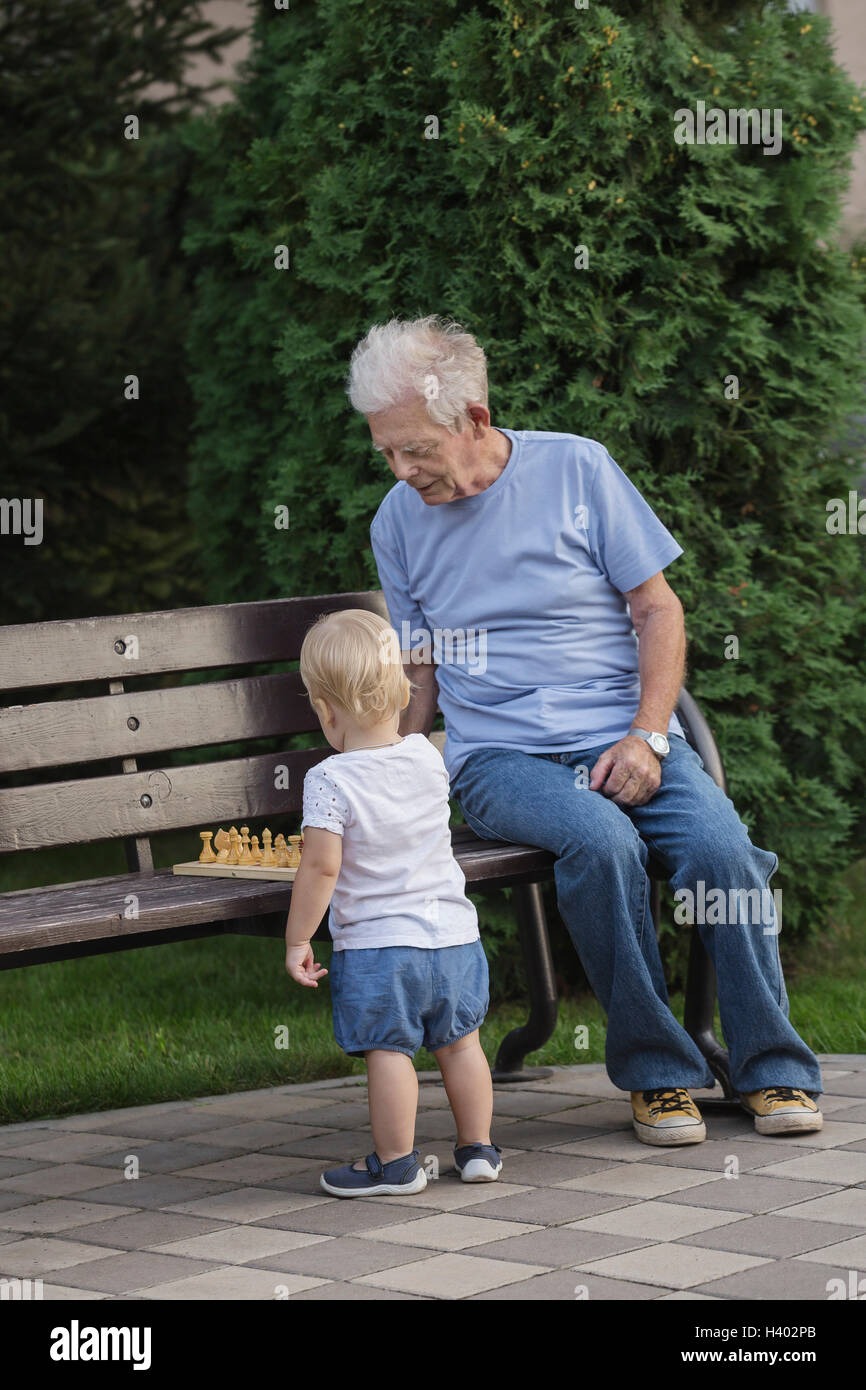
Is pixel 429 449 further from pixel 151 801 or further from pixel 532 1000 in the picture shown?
pixel 532 1000

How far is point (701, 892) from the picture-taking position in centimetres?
349

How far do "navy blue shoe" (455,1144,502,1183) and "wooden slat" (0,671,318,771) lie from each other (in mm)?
1068

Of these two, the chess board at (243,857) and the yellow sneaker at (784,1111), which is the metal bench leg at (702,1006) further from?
the chess board at (243,857)

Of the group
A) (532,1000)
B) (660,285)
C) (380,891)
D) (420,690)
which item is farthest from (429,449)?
(660,285)

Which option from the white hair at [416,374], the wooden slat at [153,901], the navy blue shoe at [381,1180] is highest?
the white hair at [416,374]

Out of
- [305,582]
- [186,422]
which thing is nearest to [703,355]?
[305,582]

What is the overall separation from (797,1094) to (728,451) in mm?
2144

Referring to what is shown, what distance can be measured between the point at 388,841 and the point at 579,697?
2.53 feet

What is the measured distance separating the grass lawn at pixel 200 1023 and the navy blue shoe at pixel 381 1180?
1.10 m

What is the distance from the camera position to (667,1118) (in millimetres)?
3471

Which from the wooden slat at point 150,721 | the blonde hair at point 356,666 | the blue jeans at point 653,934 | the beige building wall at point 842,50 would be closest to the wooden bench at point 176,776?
the wooden slat at point 150,721

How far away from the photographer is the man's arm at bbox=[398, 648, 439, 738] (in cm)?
396

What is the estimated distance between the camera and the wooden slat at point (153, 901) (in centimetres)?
300

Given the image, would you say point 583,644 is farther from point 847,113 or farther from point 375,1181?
point 847,113
